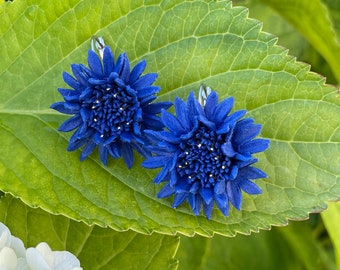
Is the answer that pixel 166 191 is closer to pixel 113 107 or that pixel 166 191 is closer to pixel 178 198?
pixel 178 198

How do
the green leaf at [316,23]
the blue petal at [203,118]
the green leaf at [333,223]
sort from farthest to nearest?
the green leaf at [316,23]
the green leaf at [333,223]
the blue petal at [203,118]

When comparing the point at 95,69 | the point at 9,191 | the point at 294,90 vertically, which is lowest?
the point at 9,191

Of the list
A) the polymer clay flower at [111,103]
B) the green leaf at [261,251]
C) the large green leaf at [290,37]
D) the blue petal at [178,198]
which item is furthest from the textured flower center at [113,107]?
the large green leaf at [290,37]

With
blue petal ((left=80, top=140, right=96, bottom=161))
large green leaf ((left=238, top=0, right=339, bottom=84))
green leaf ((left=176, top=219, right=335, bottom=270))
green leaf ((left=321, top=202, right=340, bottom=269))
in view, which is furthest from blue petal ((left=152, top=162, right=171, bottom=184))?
large green leaf ((left=238, top=0, right=339, bottom=84))

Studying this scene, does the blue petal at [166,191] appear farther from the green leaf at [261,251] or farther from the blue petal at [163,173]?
the green leaf at [261,251]

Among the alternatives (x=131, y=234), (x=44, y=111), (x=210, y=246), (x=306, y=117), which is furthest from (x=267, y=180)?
(x=210, y=246)

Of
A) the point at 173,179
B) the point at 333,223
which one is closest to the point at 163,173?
the point at 173,179

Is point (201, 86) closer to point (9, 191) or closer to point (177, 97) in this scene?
point (177, 97)
